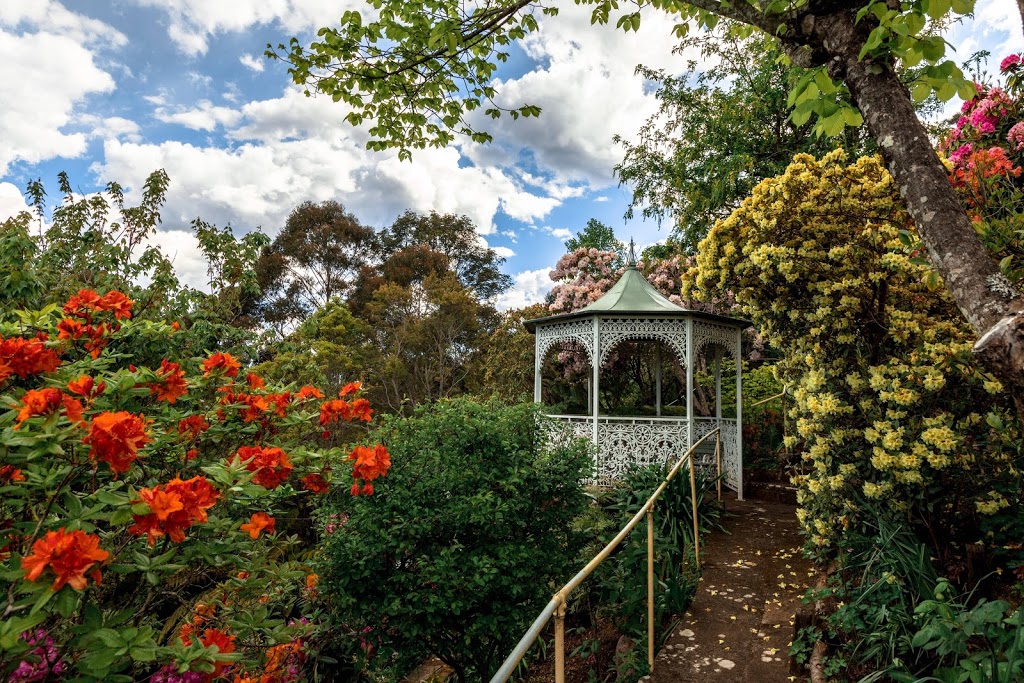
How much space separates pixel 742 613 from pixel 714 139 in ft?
38.1

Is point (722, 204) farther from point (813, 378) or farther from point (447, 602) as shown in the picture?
point (447, 602)

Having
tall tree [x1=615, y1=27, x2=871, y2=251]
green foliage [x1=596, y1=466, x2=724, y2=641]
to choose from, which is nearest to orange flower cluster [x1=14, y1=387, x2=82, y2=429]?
green foliage [x1=596, y1=466, x2=724, y2=641]

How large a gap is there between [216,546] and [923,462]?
3925 mm

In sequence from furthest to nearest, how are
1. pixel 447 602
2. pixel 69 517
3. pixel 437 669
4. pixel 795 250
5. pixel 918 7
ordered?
1. pixel 437 669
2. pixel 795 250
3. pixel 447 602
4. pixel 918 7
5. pixel 69 517

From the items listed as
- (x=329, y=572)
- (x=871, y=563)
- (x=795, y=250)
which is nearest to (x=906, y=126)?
(x=795, y=250)

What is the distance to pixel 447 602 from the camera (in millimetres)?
3400

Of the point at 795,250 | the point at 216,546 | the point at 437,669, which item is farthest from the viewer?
the point at 437,669

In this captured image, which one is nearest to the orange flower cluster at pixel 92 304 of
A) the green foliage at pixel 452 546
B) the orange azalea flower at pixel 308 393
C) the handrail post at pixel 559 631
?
the orange azalea flower at pixel 308 393

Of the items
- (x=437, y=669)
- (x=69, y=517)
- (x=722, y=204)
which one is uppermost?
(x=722, y=204)

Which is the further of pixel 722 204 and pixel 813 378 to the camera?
pixel 722 204

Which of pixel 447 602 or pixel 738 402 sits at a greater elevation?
pixel 738 402

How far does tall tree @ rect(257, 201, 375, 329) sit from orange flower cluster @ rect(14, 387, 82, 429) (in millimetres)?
26397

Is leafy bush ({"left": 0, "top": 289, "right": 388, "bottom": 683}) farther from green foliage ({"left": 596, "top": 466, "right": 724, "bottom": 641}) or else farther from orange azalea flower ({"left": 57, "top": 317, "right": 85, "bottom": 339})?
green foliage ({"left": 596, "top": 466, "right": 724, "bottom": 641})

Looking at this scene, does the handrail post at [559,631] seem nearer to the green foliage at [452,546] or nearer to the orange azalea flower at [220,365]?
the green foliage at [452,546]
